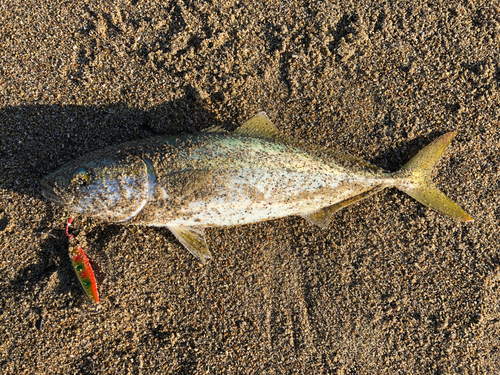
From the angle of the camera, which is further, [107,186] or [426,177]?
[426,177]

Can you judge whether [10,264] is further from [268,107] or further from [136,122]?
[268,107]

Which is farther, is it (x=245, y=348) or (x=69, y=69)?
(x=69, y=69)

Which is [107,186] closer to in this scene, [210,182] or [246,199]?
[210,182]

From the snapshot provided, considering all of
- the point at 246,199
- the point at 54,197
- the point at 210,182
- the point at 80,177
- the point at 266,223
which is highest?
the point at 80,177

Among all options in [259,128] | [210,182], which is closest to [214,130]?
[259,128]

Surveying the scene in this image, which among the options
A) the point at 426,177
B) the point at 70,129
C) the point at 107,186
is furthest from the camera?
the point at 70,129

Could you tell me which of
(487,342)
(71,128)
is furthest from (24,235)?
(487,342)

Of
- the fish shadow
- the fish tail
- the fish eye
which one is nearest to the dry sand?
the fish shadow

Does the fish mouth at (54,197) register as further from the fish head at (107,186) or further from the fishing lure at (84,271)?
the fishing lure at (84,271)
